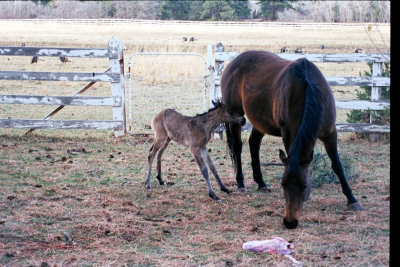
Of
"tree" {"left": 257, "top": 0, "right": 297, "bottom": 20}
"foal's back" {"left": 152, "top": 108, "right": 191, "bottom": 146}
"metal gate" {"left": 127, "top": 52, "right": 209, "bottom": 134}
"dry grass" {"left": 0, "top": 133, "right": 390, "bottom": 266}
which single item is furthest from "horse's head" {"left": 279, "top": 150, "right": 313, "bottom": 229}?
"tree" {"left": 257, "top": 0, "right": 297, "bottom": 20}

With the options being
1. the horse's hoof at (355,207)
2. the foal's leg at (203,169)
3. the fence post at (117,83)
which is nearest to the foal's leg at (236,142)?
the foal's leg at (203,169)

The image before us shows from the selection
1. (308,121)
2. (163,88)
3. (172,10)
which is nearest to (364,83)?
(308,121)

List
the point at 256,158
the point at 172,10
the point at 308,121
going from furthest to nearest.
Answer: the point at 172,10 → the point at 256,158 → the point at 308,121

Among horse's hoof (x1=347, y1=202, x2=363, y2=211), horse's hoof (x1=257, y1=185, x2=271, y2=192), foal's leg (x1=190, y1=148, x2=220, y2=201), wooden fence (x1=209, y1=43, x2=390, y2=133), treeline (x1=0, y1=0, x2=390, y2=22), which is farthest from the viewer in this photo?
treeline (x1=0, y1=0, x2=390, y2=22)

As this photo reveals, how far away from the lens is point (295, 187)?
16.6ft

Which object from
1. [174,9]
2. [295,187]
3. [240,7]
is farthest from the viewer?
[174,9]

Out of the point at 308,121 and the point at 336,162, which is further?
the point at 336,162

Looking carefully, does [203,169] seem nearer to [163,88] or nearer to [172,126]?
[172,126]

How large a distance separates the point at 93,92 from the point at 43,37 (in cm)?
1099

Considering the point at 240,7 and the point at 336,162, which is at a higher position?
the point at 240,7

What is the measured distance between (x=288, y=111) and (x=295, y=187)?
1.05 m

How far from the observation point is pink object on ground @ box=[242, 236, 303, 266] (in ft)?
15.5

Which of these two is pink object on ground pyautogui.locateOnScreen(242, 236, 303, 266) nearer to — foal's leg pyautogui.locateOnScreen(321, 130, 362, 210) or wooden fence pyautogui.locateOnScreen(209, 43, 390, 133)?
foal's leg pyautogui.locateOnScreen(321, 130, 362, 210)
